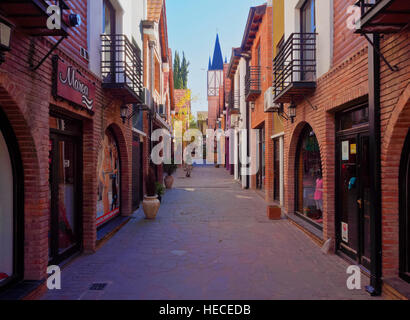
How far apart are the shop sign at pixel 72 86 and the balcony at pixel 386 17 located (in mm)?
4163

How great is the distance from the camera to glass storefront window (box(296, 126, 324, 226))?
7622mm

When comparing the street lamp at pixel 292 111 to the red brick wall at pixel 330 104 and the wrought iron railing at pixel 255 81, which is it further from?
the wrought iron railing at pixel 255 81

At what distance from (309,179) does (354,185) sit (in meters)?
2.82

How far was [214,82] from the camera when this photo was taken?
54.9 metres

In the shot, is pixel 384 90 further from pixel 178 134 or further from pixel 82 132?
pixel 178 134

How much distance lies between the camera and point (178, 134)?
31.0m

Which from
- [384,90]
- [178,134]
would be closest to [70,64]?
[384,90]

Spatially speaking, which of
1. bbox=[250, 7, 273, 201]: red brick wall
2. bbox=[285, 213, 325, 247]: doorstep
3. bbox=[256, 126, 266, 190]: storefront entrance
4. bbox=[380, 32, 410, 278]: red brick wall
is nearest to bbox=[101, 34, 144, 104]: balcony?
bbox=[380, 32, 410, 278]: red brick wall

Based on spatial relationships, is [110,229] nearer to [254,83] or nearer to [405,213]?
[405,213]

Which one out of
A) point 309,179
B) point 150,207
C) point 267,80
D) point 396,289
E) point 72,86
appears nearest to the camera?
point 396,289

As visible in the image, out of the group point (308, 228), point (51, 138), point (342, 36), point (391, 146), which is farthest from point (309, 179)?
point (51, 138)

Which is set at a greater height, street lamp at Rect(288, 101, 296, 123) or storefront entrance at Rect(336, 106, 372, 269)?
street lamp at Rect(288, 101, 296, 123)

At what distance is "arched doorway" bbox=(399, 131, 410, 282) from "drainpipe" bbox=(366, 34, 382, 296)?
0.26 metres

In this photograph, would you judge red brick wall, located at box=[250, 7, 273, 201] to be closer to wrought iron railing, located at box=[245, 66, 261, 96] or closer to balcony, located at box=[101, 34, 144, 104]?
wrought iron railing, located at box=[245, 66, 261, 96]
